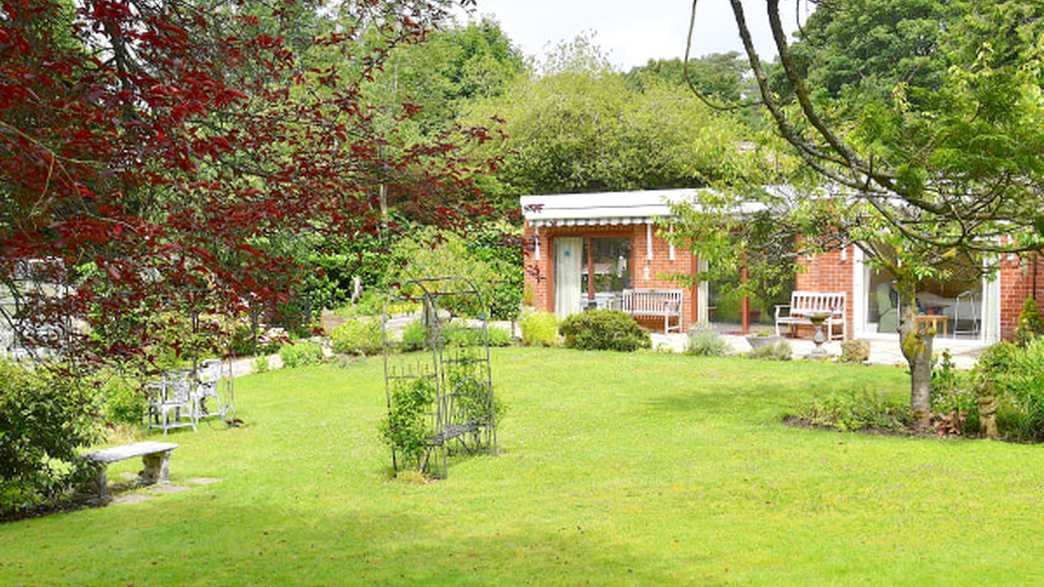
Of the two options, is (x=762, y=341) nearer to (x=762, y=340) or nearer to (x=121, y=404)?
(x=762, y=340)

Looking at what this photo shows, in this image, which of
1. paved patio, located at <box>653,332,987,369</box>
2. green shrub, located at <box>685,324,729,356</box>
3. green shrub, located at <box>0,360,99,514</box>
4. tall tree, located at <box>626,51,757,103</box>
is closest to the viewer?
green shrub, located at <box>0,360,99,514</box>

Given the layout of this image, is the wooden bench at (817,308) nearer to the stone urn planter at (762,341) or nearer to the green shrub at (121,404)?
the stone urn planter at (762,341)

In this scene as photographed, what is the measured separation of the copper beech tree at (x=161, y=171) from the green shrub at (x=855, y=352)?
42.1 ft

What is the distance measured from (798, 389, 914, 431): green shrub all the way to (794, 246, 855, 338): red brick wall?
8806 millimetres

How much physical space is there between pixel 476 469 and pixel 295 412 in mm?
4922

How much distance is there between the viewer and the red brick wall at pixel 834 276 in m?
20.8

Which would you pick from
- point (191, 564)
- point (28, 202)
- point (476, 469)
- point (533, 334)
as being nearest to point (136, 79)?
point (28, 202)

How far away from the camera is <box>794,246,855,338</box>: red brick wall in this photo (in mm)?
20750

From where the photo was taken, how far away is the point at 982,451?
32.9ft

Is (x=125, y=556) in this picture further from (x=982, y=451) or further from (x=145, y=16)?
(x=982, y=451)

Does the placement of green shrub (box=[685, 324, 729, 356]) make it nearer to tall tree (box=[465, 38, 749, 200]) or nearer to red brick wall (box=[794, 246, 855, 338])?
red brick wall (box=[794, 246, 855, 338])

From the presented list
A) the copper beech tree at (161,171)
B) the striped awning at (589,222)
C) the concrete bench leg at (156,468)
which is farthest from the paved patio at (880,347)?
the copper beech tree at (161,171)

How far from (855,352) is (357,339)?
985cm

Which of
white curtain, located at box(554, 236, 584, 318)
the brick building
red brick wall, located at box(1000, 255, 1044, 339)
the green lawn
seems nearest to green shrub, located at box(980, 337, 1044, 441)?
the green lawn
